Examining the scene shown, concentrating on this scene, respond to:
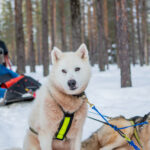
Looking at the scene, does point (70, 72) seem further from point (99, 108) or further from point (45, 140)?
point (99, 108)

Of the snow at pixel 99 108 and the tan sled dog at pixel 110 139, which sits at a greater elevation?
the tan sled dog at pixel 110 139

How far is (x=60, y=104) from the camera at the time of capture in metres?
2.34

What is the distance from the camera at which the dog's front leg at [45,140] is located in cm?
223

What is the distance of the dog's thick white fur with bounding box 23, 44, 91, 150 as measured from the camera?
7.39 ft

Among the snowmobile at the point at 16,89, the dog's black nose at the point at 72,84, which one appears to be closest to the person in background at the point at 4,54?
the snowmobile at the point at 16,89

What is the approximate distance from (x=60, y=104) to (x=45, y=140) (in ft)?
1.41

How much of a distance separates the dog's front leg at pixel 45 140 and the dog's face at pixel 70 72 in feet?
1.73

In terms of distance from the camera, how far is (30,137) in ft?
7.97

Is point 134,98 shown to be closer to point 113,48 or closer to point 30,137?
point 30,137

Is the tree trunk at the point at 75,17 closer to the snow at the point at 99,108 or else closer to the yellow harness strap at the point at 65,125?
the snow at the point at 99,108

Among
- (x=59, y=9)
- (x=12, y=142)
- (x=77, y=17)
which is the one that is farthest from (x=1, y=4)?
(x=12, y=142)

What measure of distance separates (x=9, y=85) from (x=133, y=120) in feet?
12.3

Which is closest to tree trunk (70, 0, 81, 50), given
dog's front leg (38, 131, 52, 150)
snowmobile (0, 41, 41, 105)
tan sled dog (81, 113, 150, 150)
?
snowmobile (0, 41, 41, 105)

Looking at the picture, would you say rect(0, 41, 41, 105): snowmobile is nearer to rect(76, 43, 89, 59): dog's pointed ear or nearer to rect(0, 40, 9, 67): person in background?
rect(0, 40, 9, 67): person in background
